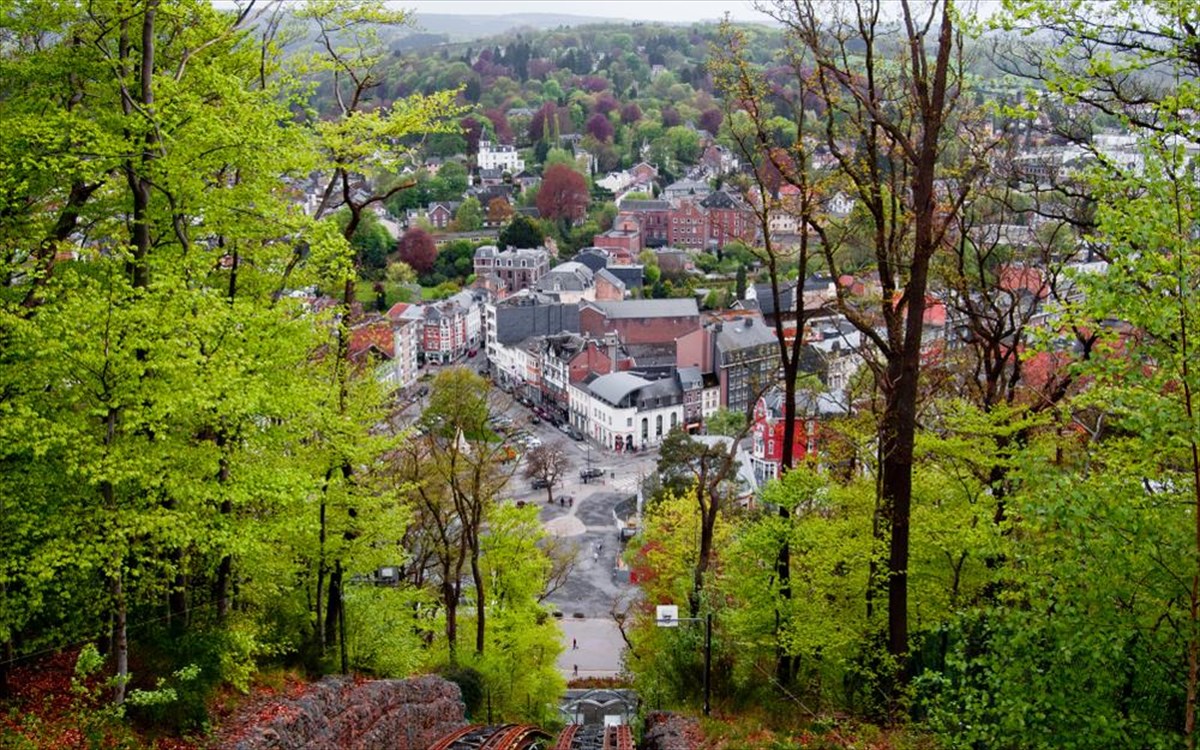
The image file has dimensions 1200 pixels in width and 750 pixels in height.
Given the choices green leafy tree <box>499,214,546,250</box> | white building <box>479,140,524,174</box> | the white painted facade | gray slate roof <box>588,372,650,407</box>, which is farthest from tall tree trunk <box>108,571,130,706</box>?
white building <box>479,140,524,174</box>

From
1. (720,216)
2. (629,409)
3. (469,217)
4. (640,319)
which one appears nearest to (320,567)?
(629,409)

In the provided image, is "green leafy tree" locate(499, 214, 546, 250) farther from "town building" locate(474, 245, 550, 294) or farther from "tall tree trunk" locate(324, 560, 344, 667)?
"tall tree trunk" locate(324, 560, 344, 667)

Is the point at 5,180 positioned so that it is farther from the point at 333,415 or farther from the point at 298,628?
the point at 298,628

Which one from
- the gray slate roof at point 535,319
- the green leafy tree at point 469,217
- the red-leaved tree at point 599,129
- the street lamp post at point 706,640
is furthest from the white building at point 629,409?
the red-leaved tree at point 599,129

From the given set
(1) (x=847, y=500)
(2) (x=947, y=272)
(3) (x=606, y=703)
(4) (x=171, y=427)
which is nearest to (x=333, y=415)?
(4) (x=171, y=427)

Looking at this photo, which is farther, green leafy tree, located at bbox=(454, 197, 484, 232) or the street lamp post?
green leafy tree, located at bbox=(454, 197, 484, 232)
